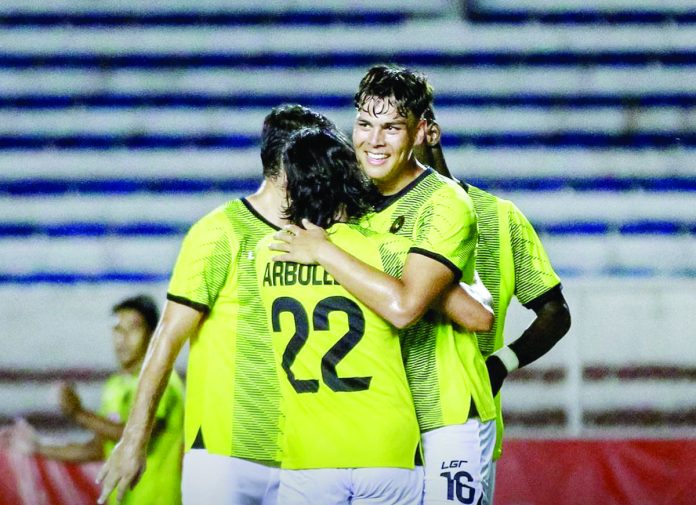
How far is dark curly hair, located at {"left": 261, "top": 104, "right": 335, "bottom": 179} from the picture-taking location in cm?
333

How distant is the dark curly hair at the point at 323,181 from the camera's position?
2.70 meters

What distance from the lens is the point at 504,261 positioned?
11.1 feet

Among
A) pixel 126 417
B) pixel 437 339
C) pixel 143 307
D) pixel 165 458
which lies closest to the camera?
pixel 437 339

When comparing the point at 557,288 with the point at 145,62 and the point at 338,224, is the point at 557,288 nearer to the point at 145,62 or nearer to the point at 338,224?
the point at 338,224

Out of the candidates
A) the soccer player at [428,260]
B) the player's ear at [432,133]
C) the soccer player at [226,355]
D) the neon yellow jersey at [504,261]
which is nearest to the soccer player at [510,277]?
the neon yellow jersey at [504,261]

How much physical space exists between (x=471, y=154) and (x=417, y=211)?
4108mm

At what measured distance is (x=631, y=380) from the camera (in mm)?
6340

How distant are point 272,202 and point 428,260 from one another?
77 centimetres

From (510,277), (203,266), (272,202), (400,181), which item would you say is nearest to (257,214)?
(272,202)

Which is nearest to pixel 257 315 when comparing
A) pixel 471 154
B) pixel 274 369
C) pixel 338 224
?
pixel 274 369

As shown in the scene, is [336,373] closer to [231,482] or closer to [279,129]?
[231,482]

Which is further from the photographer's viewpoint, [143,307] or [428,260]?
[143,307]

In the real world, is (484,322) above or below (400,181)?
below

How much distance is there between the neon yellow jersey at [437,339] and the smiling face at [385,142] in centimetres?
5
